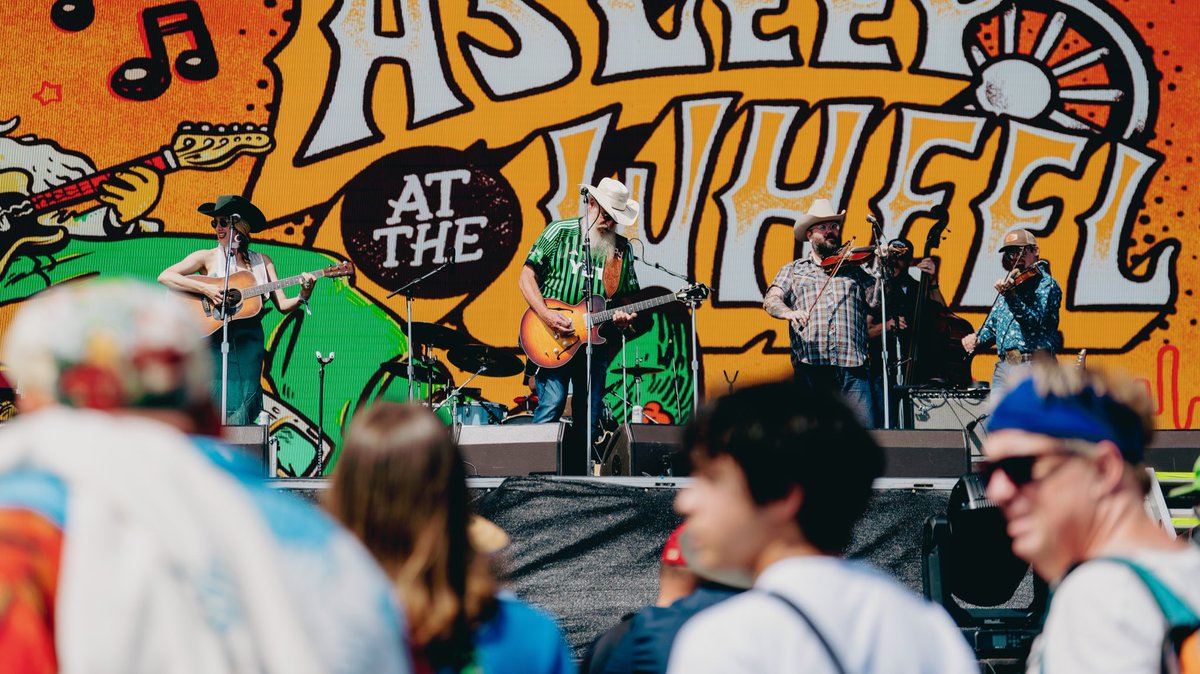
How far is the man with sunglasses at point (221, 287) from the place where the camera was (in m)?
7.46

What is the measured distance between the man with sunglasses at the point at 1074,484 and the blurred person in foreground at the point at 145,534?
2.92ft

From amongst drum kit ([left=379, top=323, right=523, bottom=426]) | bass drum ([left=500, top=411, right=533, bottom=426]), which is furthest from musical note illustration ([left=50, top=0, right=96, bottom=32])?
bass drum ([left=500, top=411, right=533, bottom=426])

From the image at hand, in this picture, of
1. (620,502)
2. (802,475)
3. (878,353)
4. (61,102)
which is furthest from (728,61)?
(802,475)

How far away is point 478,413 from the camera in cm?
926

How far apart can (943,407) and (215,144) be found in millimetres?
5763

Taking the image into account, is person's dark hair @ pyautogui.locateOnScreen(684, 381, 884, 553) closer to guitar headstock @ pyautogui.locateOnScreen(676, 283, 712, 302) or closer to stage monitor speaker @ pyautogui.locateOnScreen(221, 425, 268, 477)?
stage monitor speaker @ pyautogui.locateOnScreen(221, 425, 268, 477)

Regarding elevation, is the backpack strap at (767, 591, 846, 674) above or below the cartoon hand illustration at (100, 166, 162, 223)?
below

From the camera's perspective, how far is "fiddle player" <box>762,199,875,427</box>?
7.88 meters

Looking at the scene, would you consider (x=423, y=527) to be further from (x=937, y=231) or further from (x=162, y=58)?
(x=162, y=58)

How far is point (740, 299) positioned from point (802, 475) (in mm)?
8402

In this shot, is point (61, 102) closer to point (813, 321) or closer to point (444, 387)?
point (444, 387)

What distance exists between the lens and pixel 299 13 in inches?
404

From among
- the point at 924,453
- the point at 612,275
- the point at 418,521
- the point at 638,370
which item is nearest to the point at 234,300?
the point at 612,275

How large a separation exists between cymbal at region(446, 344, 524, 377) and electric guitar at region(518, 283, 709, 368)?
175 centimetres
